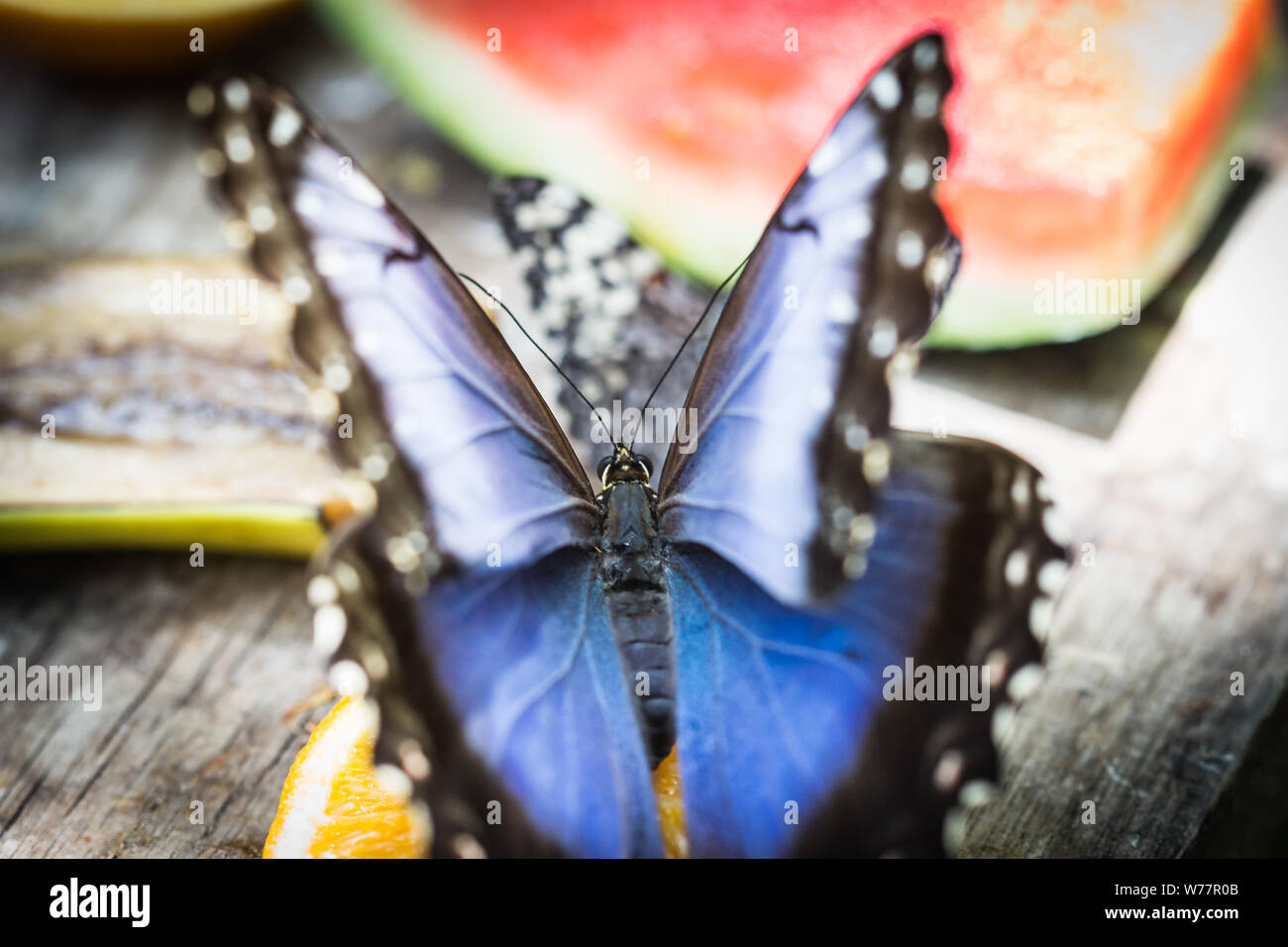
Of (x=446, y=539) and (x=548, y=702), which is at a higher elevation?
(x=446, y=539)

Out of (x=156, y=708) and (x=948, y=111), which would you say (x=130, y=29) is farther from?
(x=948, y=111)

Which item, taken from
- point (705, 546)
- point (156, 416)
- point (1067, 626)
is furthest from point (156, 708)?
point (1067, 626)

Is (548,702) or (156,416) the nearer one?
(548,702)

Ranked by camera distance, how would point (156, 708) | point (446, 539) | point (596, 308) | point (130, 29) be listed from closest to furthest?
point (446, 539)
point (156, 708)
point (596, 308)
point (130, 29)

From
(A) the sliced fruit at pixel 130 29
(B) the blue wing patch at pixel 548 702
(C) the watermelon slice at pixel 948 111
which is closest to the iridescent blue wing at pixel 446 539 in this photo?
(B) the blue wing patch at pixel 548 702

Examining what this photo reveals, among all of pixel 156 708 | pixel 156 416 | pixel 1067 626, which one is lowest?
pixel 156 708
